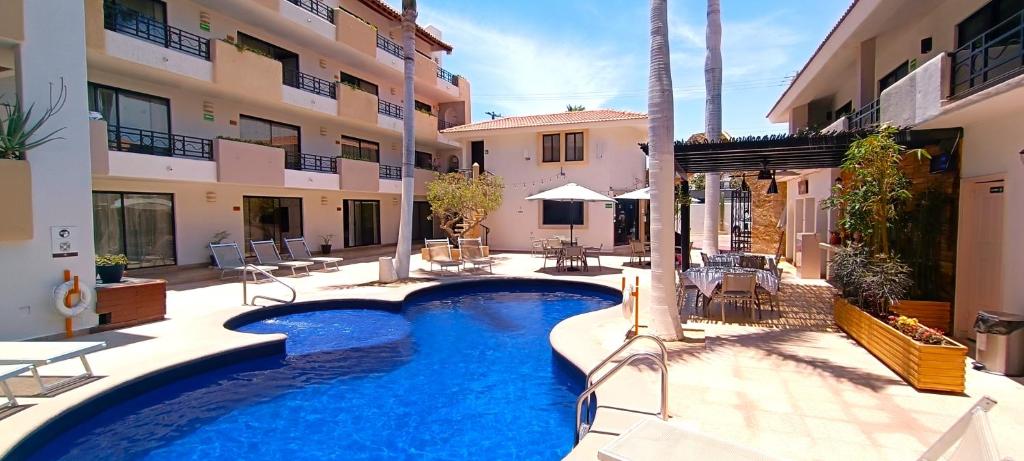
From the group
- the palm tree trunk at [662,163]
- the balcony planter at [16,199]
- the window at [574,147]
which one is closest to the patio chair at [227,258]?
the balcony planter at [16,199]

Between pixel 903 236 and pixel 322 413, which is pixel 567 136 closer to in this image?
pixel 903 236

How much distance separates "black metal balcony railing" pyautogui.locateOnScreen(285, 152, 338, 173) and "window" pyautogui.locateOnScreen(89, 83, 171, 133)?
4.19 m

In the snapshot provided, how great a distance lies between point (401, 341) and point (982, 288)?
8.98 m

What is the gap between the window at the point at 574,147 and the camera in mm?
21484

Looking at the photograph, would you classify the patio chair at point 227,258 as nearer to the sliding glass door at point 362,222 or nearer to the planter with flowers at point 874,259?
the sliding glass door at point 362,222

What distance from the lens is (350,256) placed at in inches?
745

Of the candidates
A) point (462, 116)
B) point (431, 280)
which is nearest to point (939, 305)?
point (431, 280)

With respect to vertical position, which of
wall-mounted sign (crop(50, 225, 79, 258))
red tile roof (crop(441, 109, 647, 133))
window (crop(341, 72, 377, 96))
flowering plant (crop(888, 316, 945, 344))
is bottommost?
flowering plant (crop(888, 316, 945, 344))

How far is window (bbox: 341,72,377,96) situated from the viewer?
20.5 metres

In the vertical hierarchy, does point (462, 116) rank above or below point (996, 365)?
above

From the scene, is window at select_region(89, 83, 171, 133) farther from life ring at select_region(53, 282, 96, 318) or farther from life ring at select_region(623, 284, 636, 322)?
life ring at select_region(623, 284, 636, 322)

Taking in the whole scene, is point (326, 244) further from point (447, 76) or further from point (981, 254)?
point (981, 254)

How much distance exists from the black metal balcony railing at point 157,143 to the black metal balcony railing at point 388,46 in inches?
350

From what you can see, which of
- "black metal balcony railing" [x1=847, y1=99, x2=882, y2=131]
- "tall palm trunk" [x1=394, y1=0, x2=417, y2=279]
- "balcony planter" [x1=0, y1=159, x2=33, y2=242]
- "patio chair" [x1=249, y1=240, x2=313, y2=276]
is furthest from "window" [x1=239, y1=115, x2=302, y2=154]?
"black metal balcony railing" [x1=847, y1=99, x2=882, y2=131]
